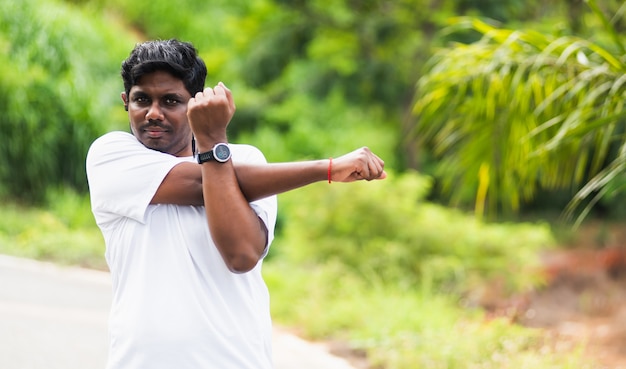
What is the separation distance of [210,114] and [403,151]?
14.4m

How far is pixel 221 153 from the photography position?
2109 millimetres

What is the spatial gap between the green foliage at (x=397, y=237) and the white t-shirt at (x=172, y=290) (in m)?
6.69

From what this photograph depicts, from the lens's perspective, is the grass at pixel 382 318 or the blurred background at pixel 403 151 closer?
the blurred background at pixel 403 151

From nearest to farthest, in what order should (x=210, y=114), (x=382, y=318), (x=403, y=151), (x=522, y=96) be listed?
(x=210, y=114)
(x=522, y=96)
(x=382, y=318)
(x=403, y=151)

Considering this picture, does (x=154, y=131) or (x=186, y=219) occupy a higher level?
(x=154, y=131)

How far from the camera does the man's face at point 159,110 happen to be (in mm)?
2256

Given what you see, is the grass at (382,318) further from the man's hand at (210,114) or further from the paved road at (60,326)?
the man's hand at (210,114)

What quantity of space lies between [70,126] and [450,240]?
673 cm

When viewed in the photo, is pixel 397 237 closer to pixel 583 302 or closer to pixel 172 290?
pixel 583 302

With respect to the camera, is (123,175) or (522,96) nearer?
(123,175)

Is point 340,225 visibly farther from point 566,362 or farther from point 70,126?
point 70,126

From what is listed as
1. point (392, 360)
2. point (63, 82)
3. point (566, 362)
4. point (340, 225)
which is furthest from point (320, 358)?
point (63, 82)

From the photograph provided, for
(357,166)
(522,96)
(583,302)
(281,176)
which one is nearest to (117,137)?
(281,176)

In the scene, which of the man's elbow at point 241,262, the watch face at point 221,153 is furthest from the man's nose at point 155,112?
the man's elbow at point 241,262
